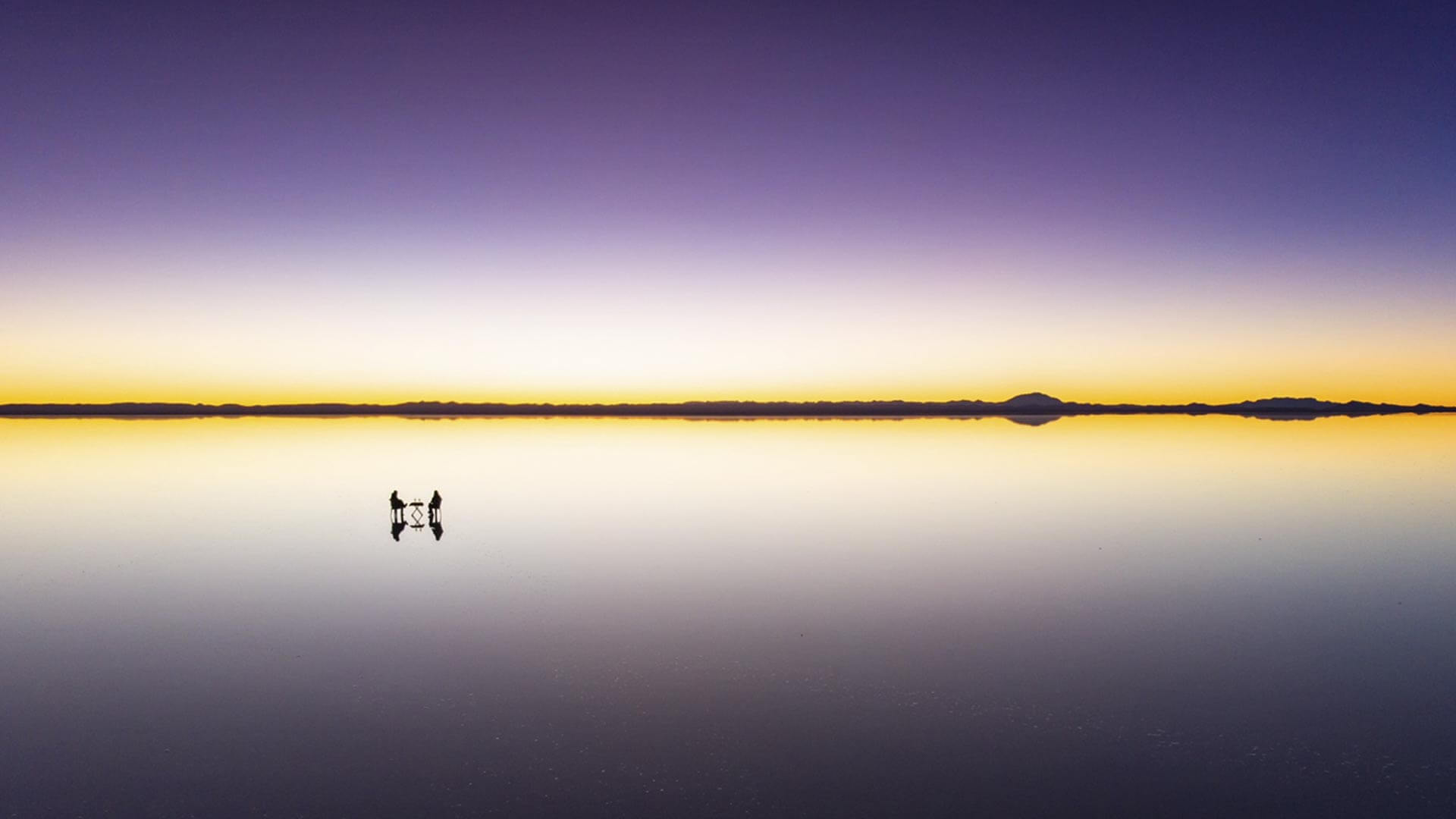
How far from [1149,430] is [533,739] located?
102m

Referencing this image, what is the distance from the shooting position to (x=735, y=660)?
13.1m

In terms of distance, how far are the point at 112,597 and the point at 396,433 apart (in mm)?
85646

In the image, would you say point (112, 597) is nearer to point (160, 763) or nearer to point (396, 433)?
point (160, 763)

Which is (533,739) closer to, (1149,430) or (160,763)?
(160,763)

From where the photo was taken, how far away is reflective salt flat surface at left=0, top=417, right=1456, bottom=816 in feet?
29.7

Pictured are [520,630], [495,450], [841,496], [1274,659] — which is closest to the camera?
[1274,659]

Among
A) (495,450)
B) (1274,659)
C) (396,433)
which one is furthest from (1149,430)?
(1274,659)

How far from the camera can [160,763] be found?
9578 millimetres

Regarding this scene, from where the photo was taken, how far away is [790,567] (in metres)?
20.0

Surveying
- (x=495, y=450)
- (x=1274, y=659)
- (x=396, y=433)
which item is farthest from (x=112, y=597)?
(x=396, y=433)

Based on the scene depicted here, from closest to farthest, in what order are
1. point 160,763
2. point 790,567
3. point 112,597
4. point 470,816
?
point 470,816, point 160,763, point 112,597, point 790,567

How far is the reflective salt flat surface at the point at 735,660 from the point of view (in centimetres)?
905

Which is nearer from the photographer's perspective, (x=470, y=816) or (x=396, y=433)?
(x=470, y=816)

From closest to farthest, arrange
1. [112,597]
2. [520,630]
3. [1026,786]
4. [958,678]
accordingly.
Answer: [1026,786], [958,678], [520,630], [112,597]
